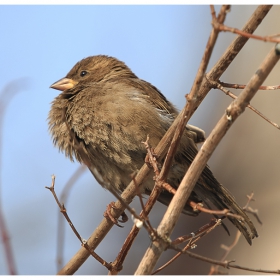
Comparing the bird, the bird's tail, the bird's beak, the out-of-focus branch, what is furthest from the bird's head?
the out-of-focus branch

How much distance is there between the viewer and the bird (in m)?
3.68

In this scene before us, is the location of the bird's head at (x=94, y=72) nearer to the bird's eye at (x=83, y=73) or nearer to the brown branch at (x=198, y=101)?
the bird's eye at (x=83, y=73)

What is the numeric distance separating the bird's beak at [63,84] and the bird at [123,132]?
0.14m

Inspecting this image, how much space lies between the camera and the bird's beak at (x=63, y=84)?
4.40m

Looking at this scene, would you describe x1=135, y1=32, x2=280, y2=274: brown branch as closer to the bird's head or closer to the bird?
the bird

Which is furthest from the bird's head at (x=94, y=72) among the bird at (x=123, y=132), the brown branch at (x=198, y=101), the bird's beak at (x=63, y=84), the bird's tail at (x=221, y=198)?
the brown branch at (x=198, y=101)

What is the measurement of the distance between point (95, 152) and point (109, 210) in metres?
0.63

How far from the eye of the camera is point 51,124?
162 inches

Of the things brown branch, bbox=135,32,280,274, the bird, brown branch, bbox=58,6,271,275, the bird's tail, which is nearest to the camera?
brown branch, bbox=135,32,280,274

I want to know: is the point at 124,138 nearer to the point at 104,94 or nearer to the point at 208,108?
the point at 104,94

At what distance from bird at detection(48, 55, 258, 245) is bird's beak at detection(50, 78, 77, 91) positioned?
0.14 metres

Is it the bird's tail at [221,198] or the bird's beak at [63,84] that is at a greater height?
the bird's beak at [63,84]

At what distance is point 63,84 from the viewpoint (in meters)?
4.45

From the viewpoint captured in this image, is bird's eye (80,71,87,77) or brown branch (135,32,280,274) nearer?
brown branch (135,32,280,274)
